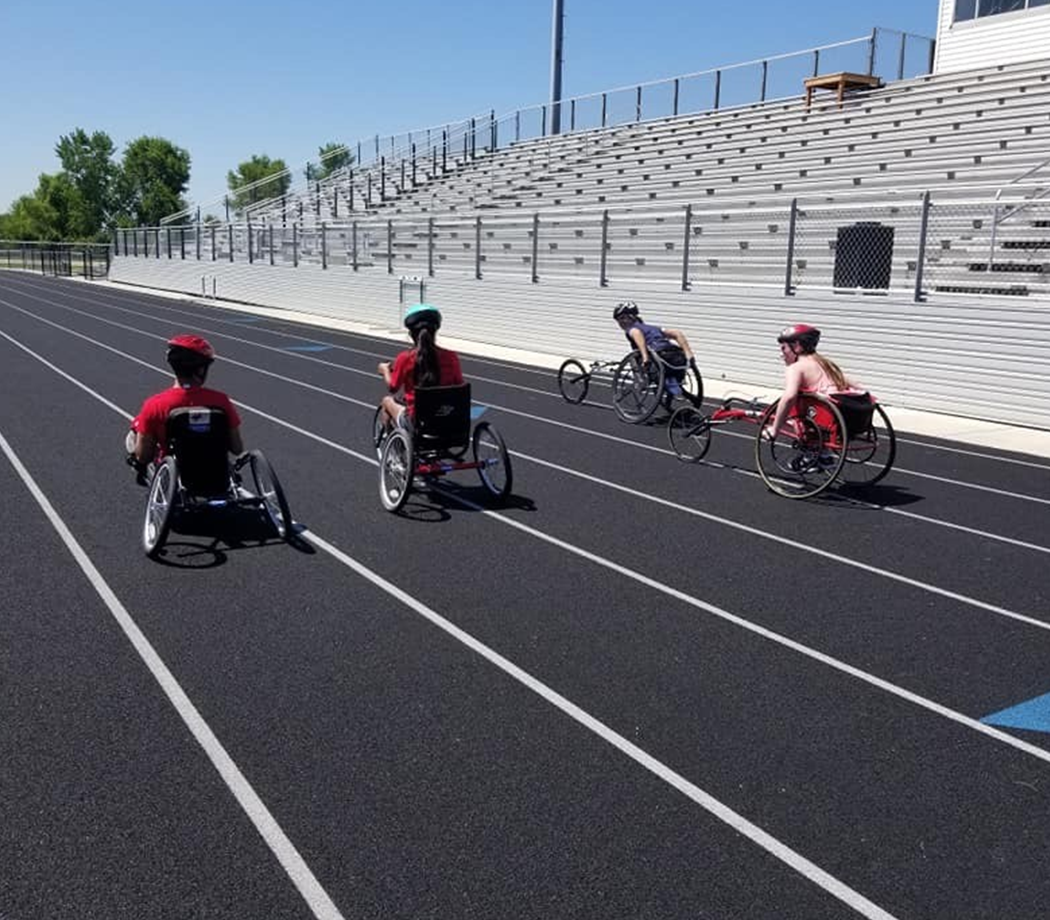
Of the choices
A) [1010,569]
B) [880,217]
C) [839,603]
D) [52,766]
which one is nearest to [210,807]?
[52,766]

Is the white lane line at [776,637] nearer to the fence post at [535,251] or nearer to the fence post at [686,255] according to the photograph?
the fence post at [686,255]

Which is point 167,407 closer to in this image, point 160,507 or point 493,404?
point 160,507

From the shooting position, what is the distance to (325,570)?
22.3 feet

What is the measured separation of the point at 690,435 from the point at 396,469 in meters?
3.54

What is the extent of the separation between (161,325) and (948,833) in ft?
87.0

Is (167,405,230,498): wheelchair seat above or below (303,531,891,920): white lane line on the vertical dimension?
above

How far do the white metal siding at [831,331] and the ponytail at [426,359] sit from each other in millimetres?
8178

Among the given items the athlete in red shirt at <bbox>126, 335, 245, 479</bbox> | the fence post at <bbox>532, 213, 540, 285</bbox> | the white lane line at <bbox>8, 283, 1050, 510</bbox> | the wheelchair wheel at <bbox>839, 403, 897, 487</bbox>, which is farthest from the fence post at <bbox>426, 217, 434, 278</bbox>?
the athlete in red shirt at <bbox>126, 335, 245, 479</bbox>

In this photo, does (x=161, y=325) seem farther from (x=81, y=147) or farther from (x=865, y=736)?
(x=81, y=147)

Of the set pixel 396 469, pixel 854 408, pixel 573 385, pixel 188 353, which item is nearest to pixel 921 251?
pixel 573 385

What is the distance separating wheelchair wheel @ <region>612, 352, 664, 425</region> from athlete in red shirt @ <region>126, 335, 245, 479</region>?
6.38 m

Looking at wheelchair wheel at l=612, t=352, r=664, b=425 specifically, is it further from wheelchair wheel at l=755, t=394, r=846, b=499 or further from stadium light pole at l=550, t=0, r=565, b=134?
stadium light pole at l=550, t=0, r=565, b=134

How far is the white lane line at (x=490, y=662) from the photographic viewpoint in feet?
11.3

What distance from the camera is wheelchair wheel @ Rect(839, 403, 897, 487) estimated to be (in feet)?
29.9
